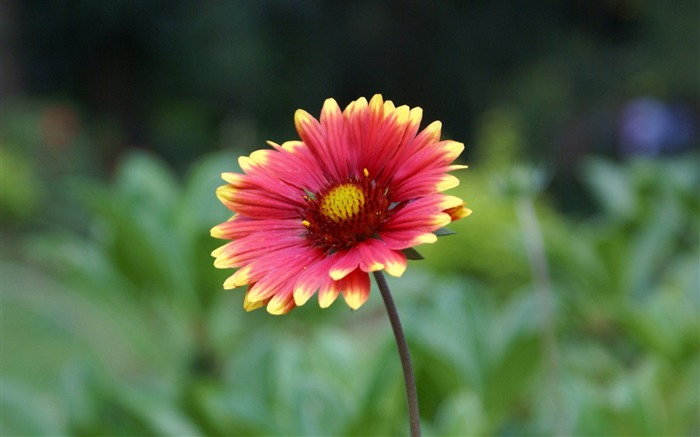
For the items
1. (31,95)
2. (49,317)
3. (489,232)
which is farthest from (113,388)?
(31,95)

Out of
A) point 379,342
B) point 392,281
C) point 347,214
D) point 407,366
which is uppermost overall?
point 392,281

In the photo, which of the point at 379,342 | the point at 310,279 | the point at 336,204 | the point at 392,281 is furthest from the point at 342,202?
the point at 392,281

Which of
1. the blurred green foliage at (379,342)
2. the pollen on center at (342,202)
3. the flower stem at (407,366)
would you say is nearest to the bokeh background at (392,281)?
the blurred green foliage at (379,342)

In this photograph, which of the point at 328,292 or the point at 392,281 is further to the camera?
the point at 392,281

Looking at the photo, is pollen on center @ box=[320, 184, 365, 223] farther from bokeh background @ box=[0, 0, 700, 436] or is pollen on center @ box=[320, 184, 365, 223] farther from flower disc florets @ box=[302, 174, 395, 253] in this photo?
bokeh background @ box=[0, 0, 700, 436]

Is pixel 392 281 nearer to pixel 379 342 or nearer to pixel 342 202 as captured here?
pixel 379 342

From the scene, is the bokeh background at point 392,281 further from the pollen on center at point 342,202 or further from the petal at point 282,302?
the petal at point 282,302

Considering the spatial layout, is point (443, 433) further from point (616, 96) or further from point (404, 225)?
point (616, 96)

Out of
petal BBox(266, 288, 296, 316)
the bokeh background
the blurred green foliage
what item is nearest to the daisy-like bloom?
petal BBox(266, 288, 296, 316)
